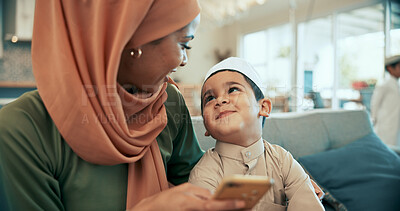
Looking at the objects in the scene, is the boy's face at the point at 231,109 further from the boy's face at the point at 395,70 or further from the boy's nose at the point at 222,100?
the boy's face at the point at 395,70

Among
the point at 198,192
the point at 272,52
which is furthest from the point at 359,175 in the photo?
the point at 272,52

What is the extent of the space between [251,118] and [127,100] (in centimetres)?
44

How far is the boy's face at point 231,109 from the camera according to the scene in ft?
3.41

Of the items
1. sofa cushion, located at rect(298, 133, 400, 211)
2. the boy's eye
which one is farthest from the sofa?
the boy's eye

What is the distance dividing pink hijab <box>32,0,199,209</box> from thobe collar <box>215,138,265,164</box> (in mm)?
368

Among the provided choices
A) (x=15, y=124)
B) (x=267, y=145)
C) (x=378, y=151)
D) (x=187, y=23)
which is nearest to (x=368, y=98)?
(x=378, y=151)

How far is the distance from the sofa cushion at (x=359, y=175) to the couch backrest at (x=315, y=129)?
9 centimetres

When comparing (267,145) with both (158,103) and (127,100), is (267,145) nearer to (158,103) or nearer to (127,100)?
(158,103)

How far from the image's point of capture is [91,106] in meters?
0.79

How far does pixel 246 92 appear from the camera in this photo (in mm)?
1109

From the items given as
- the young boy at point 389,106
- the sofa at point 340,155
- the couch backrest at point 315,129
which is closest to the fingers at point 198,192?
the sofa at point 340,155

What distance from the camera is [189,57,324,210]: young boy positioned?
1.03 meters

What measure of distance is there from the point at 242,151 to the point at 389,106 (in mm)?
3650

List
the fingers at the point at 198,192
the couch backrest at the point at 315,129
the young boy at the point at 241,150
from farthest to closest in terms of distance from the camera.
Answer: the couch backrest at the point at 315,129, the young boy at the point at 241,150, the fingers at the point at 198,192
